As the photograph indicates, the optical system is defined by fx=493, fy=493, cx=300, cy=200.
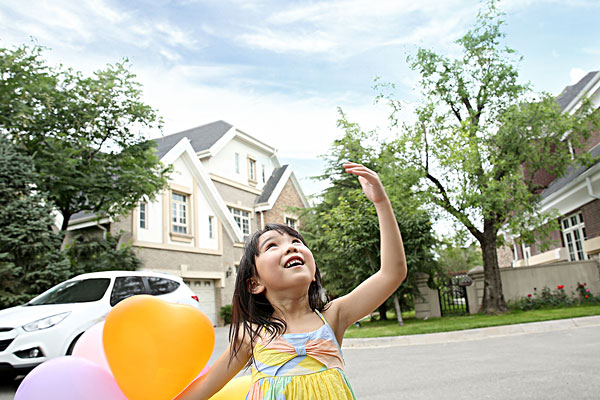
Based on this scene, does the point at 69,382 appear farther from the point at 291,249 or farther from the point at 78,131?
the point at 78,131

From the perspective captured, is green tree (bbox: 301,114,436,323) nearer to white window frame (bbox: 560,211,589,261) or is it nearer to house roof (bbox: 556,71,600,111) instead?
white window frame (bbox: 560,211,589,261)

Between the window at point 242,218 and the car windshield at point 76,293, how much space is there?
56.5 ft

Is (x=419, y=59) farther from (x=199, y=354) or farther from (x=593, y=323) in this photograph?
(x=199, y=354)

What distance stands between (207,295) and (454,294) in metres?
10.5

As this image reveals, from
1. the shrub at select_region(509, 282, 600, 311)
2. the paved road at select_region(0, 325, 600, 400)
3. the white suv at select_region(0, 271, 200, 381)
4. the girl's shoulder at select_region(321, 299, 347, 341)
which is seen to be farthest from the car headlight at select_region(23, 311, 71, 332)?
the shrub at select_region(509, 282, 600, 311)

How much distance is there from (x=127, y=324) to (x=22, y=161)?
1183 cm

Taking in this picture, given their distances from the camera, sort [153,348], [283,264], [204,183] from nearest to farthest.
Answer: [283,264] < [153,348] < [204,183]

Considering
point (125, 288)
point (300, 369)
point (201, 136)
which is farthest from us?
point (201, 136)

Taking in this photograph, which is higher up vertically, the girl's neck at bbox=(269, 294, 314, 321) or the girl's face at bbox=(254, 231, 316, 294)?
the girl's face at bbox=(254, 231, 316, 294)

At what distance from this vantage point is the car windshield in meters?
8.38

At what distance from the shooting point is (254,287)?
80.6 inches

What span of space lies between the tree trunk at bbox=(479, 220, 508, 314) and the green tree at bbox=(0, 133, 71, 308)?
1271cm

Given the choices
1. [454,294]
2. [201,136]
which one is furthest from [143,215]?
[454,294]

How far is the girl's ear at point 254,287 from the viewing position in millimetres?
2023
